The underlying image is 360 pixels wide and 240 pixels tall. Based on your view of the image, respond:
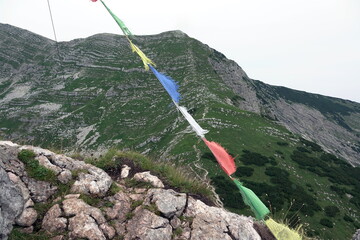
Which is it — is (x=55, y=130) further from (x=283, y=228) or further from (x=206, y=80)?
(x=283, y=228)

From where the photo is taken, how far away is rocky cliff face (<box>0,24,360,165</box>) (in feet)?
224

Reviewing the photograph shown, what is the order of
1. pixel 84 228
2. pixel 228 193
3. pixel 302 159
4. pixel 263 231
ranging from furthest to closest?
pixel 302 159 < pixel 228 193 < pixel 263 231 < pixel 84 228

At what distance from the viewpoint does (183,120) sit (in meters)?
60.6

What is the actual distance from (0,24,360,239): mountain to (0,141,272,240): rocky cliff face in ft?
10.2

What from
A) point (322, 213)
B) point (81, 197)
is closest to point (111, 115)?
point (322, 213)

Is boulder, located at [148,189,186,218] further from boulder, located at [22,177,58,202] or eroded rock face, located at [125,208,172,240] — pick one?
boulder, located at [22,177,58,202]

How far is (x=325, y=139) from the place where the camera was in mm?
105750

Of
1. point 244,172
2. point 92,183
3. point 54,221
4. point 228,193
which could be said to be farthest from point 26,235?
point 244,172

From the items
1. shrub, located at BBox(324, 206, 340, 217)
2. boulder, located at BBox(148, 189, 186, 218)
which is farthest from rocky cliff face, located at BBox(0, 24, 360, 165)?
boulder, located at BBox(148, 189, 186, 218)

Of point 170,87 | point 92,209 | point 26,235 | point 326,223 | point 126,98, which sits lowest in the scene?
point 126,98

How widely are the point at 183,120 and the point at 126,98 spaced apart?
34.9 m

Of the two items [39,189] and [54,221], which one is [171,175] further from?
[39,189]

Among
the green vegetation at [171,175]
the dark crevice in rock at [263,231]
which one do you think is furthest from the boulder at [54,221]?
the dark crevice in rock at [263,231]

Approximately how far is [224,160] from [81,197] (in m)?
4.33
